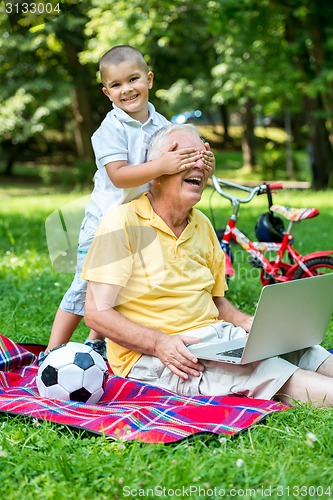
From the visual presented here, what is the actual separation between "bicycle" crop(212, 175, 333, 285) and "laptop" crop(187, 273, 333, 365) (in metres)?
2.18

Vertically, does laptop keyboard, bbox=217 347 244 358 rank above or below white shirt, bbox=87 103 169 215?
below

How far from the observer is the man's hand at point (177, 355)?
126 inches

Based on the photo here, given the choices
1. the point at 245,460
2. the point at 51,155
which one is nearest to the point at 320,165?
the point at 245,460

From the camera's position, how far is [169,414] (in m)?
3.01

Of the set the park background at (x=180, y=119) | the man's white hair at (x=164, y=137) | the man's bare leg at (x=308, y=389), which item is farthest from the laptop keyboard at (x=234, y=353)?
the man's white hair at (x=164, y=137)

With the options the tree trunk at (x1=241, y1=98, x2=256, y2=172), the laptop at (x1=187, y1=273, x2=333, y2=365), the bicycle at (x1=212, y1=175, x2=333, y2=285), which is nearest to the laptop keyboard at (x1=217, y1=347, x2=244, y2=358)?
the laptop at (x1=187, y1=273, x2=333, y2=365)

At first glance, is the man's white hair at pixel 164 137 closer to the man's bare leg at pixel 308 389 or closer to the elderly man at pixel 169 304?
the elderly man at pixel 169 304

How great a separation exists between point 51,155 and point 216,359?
31.9 m

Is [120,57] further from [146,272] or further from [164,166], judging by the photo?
[146,272]

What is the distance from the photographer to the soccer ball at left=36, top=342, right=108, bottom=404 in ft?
10.8

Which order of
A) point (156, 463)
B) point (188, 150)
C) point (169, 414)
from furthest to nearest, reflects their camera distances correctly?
point (188, 150) → point (169, 414) → point (156, 463)

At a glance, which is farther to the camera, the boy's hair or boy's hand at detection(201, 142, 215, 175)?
the boy's hair

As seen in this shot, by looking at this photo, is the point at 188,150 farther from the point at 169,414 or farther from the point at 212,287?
the point at 169,414

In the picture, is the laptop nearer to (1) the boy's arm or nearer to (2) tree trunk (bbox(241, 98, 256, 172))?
(1) the boy's arm
